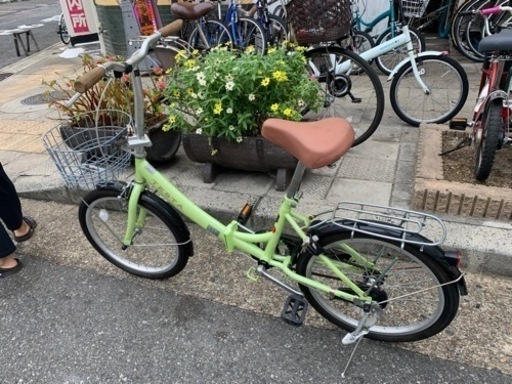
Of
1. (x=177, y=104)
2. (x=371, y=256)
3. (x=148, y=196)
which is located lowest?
(x=371, y=256)

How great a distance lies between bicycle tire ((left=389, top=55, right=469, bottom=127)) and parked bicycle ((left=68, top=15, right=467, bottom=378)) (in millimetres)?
1882

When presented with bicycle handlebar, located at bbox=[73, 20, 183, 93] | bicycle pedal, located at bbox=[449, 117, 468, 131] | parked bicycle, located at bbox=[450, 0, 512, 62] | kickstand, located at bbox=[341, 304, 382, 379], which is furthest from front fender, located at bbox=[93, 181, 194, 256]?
parked bicycle, located at bbox=[450, 0, 512, 62]

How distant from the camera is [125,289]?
287 cm

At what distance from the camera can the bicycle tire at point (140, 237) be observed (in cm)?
259

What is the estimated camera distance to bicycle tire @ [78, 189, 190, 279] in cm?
259

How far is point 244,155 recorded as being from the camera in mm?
3273

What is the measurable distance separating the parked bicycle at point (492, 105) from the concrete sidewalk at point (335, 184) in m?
0.46

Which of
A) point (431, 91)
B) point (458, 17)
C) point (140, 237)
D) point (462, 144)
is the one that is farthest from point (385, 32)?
point (140, 237)

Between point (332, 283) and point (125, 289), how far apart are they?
1414 millimetres

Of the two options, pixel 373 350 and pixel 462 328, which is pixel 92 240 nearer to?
pixel 373 350

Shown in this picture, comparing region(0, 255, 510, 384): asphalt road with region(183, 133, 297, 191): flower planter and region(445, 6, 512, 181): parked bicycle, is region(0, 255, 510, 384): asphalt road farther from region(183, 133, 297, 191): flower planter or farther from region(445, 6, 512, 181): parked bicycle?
region(445, 6, 512, 181): parked bicycle

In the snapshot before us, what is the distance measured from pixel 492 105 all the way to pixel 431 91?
1595 millimetres

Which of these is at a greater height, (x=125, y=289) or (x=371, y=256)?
(x=371, y=256)

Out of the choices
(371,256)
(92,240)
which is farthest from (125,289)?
(371,256)
